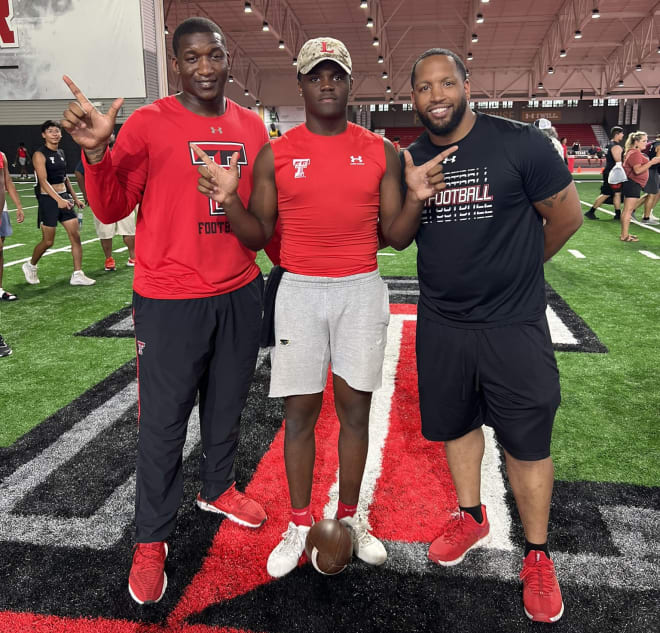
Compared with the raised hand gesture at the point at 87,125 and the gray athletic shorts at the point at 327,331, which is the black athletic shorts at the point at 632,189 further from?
the raised hand gesture at the point at 87,125

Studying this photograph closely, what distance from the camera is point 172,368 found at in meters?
2.36

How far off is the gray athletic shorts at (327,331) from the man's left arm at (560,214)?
0.65 meters

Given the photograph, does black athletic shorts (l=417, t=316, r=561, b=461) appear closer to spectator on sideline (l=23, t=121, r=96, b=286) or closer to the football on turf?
the football on turf

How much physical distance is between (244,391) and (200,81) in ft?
4.23

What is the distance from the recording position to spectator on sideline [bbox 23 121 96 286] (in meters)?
7.34

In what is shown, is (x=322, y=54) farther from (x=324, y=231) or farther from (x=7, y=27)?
(x=7, y=27)

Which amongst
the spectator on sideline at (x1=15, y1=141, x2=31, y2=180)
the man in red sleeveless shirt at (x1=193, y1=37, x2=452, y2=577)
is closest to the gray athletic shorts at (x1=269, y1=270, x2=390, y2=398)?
the man in red sleeveless shirt at (x1=193, y1=37, x2=452, y2=577)

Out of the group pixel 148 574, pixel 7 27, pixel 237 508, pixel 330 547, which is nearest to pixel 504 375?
pixel 330 547

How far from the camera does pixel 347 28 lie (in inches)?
1073

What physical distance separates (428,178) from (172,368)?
1227 millimetres

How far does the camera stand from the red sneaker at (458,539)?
2.43 metres

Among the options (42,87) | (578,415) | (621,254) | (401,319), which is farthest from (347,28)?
(578,415)

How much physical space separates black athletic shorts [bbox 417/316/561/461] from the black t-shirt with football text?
6 centimetres

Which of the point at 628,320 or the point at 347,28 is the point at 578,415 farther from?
the point at 347,28
